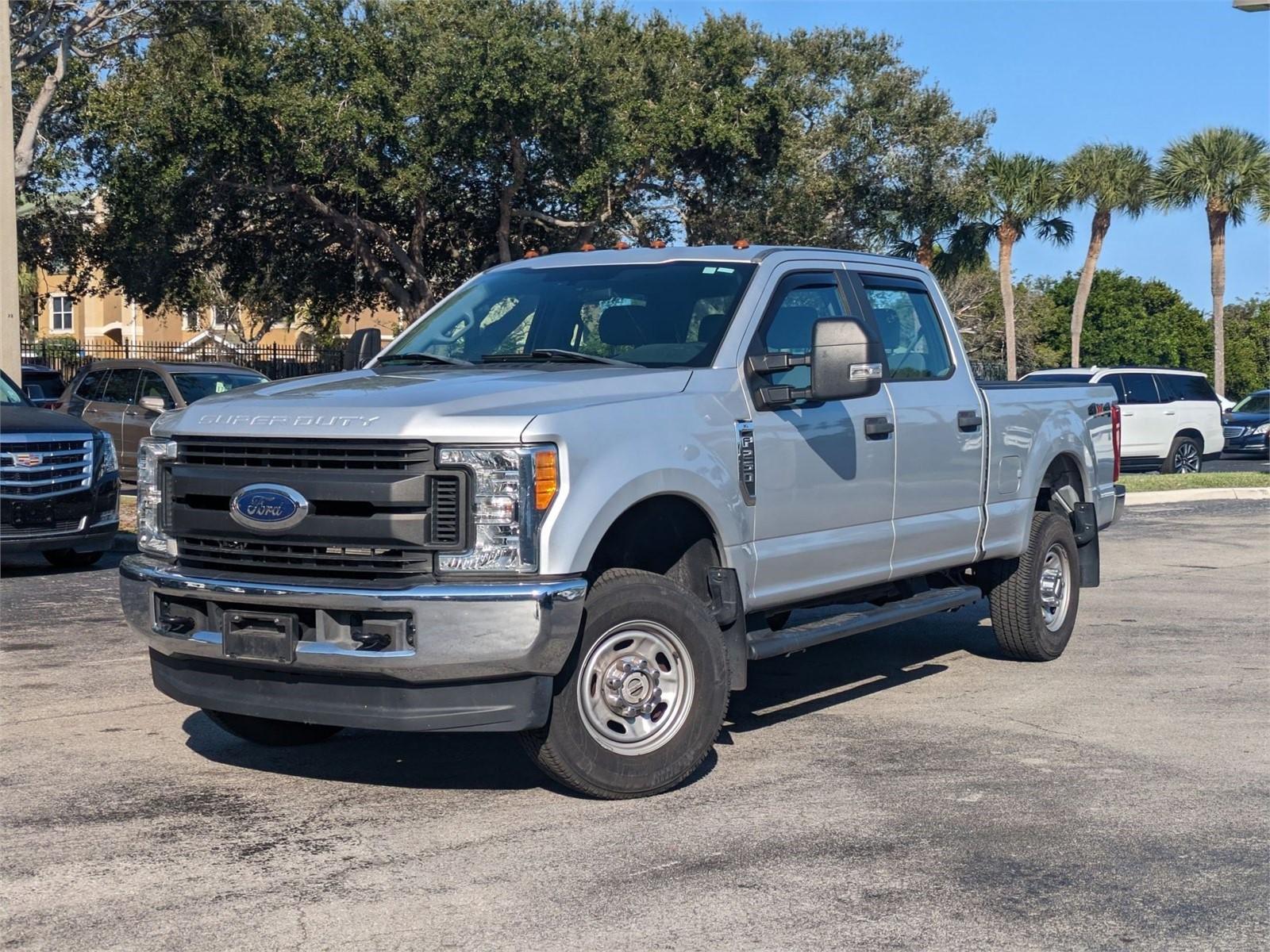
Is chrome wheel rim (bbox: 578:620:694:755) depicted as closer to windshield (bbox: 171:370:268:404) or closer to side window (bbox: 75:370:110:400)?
windshield (bbox: 171:370:268:404)

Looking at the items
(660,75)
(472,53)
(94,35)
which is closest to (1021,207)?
(660,75)

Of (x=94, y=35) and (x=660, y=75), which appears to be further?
(x=660, y=75)

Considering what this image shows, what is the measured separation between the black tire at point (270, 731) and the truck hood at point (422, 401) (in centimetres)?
131

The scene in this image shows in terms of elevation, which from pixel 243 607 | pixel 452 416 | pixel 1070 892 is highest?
pixel 452 416

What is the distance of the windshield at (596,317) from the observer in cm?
664

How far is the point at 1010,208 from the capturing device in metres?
44.8

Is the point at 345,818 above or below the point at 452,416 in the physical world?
below

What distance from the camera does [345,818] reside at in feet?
18.1

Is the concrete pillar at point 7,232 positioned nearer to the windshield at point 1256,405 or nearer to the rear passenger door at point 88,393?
the rear passenger door at point 88,393

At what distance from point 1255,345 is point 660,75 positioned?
50.1 metres

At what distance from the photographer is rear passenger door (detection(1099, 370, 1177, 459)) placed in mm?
26266

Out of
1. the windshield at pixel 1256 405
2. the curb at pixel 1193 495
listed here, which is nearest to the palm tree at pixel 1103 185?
the windshield at pixel 1256 405

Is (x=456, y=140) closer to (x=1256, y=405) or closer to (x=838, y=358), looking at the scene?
(x=1256, y=405)

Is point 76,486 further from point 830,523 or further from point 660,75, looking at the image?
point 660,75
